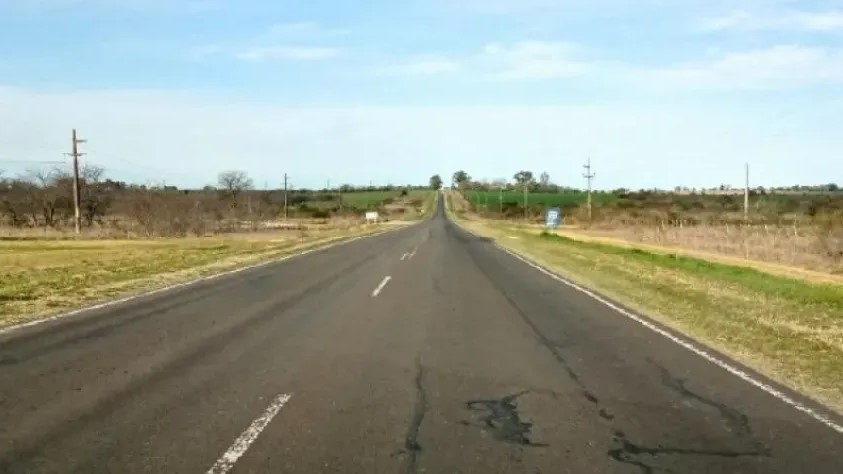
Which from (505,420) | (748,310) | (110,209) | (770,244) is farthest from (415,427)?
(110,209)

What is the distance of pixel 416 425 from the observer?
6.70m

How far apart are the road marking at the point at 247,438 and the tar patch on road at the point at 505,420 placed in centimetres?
172

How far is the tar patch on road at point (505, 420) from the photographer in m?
6.40

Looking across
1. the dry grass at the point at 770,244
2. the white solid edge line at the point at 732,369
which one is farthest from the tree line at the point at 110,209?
the white solid edge line at the point at 732,369

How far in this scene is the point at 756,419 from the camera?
23.0 ft

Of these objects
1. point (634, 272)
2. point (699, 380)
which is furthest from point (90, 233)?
point (699, 380)

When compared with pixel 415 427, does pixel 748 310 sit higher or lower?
lower

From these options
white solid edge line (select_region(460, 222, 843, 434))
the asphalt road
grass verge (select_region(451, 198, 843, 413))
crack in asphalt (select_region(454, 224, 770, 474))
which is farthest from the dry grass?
crack in asphalt (select_region(454, 224, 770, 474))

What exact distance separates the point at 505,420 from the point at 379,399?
4.35ft

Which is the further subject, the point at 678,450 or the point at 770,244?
the point at 770,244

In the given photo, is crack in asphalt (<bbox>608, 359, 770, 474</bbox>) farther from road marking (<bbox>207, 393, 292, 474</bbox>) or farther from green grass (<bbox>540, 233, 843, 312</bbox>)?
green grass (<bbox>540, 233, 843, 312</bbox>)

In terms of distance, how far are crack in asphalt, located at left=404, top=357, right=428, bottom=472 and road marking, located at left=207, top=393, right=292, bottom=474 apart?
3.84 feet

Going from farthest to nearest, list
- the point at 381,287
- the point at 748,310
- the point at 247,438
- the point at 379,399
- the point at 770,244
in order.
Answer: the point at 770,244
the point at 381,287
the point at 748,310
the point at 379,399
the point at 247,438

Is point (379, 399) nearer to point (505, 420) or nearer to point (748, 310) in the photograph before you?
point (505, 420)
